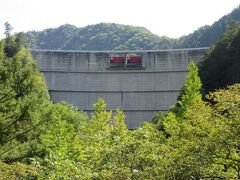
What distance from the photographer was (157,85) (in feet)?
191

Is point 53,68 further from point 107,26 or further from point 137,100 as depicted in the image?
point 107,26

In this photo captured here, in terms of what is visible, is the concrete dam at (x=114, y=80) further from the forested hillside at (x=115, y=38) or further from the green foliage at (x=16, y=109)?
the green foliage at (x=16, y=109)

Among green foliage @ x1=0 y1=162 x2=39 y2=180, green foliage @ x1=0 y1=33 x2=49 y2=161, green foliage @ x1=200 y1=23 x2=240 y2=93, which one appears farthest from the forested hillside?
green foliage @ x1=0 y1=162 x2=39 y2=180

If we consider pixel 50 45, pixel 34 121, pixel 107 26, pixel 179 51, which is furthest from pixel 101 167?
pixel 50 45

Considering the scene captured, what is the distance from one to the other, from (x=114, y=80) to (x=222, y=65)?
19167 mm

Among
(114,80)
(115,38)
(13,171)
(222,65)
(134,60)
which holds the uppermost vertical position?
(115,38)

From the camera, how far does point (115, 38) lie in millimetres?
124250

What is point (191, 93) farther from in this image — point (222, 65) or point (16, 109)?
point (222, 65)

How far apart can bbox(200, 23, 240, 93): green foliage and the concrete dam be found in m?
12.2

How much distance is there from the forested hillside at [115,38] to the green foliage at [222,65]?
43.0m

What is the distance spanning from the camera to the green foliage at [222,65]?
4172cm

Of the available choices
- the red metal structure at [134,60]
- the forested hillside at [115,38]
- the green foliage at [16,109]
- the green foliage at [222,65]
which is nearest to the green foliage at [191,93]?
the green foliage at [16,109]

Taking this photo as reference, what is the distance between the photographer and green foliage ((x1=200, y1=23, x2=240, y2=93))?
4172 centimetres

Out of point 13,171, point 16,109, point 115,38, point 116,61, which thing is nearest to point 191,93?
point 16,109
